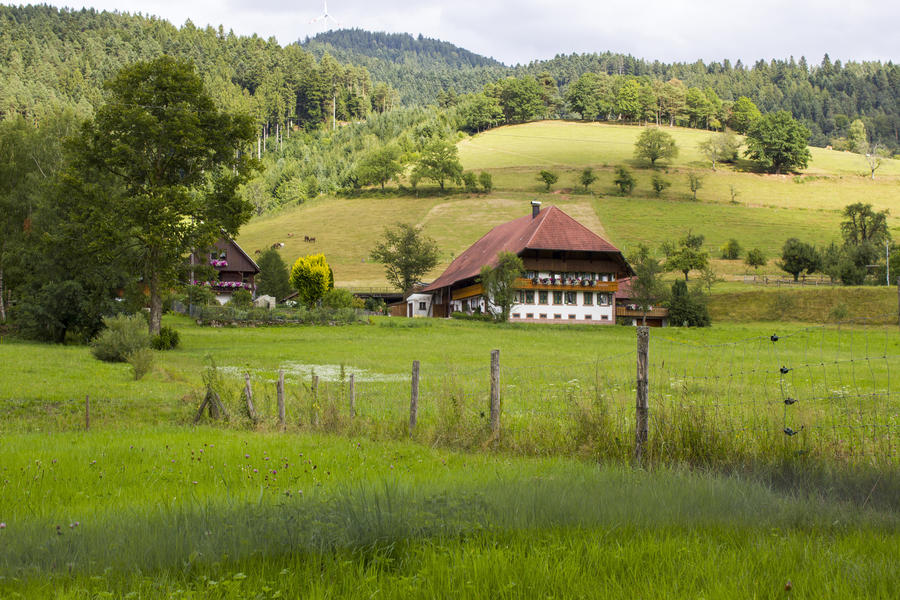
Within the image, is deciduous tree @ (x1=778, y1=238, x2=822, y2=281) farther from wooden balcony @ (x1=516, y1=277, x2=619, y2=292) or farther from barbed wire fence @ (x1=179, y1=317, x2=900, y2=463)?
barbed wire fence @ (x1=179, y1=317, x2=900, y2=463)

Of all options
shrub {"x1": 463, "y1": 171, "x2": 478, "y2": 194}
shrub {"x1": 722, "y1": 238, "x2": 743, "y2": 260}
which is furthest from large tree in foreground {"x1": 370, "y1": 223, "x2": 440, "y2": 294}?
shrub {"x1": 463, "y1": 171, "x2": 478, "y2": 194}

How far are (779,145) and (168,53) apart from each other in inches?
5739

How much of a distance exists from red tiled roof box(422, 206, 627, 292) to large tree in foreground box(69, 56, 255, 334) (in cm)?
3041

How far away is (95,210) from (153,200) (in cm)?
295

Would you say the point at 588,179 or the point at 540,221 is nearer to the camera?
the point at 540,221

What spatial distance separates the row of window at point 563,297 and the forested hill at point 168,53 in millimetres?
105202

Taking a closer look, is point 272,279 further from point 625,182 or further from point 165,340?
point 625,182

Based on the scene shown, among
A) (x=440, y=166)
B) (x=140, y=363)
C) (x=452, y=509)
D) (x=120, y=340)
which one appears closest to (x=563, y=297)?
(x=120, y=340)

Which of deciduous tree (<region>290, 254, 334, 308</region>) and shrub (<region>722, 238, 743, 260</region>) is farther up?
shrub (<region>722, 238, 743, 260</region>)

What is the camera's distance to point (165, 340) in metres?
33.2

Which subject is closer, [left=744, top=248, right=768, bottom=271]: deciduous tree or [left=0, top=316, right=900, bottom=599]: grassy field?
[left=0, top=316, right=900, bottom=599]: grassy field

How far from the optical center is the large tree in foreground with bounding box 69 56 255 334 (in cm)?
3412

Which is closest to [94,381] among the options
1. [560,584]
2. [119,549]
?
[119,549]

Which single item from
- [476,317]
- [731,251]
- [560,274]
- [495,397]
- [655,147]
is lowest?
[476,317]
